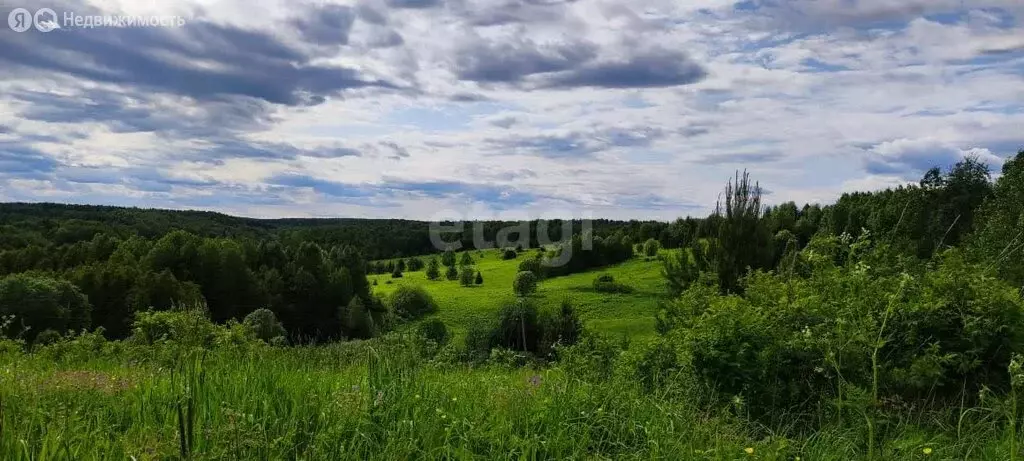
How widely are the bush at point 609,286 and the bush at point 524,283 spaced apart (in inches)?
262

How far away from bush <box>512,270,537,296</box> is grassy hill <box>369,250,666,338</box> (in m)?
0.94

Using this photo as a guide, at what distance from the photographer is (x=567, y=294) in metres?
68.6

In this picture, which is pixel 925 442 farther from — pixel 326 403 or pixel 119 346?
pixel 119 346

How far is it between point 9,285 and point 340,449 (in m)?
39.1

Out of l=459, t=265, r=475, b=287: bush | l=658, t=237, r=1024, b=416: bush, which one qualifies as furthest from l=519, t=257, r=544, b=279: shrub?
l=658, t=237, r=1024, b=416: bush

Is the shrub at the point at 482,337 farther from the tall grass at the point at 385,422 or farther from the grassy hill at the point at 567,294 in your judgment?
the tall grass at the point at 385,422

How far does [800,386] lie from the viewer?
5.84 meters

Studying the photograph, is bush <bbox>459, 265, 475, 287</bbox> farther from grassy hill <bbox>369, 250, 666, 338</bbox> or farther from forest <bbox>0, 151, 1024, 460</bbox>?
forest <bbox>0, 151, 1024, 460</bbox>

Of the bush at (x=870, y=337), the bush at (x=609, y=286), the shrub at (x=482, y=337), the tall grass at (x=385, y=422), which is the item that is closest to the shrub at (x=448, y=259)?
the bush at (x=609, y=286)

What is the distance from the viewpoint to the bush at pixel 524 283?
232 feet

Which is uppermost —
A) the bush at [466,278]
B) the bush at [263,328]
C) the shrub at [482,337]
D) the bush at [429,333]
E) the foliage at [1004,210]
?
the foliage at [1004,210]

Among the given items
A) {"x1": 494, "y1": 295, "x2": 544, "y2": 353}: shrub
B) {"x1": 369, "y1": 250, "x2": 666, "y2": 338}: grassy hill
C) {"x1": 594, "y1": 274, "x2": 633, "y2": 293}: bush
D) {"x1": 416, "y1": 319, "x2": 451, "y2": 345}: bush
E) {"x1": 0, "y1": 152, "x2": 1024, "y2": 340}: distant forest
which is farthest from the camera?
{"x1": 594, "y1": 274, "x2": 633, "y2": 293}: bush

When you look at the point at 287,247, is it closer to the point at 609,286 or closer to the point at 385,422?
the point at 609,286

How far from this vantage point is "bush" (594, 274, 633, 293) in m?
67.9
